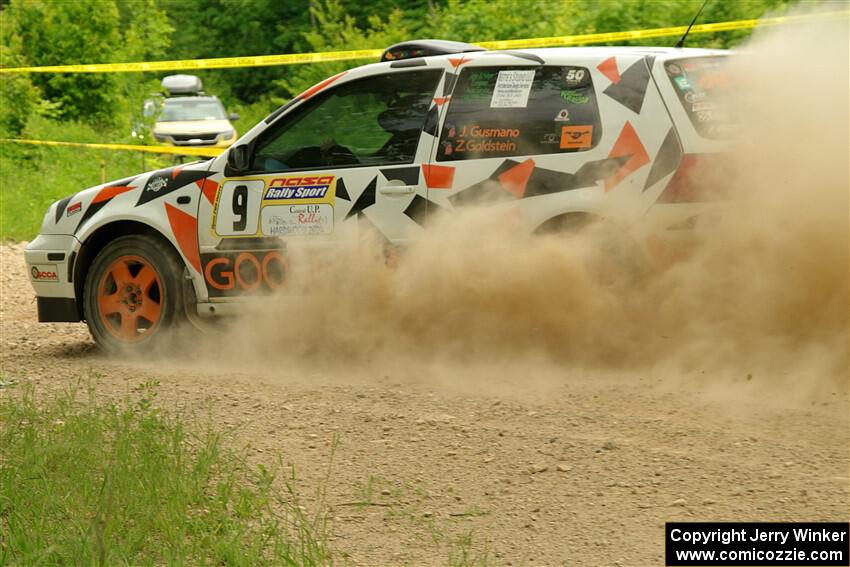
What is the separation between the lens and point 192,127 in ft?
87.0

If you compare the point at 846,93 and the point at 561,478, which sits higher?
the point at 846,93

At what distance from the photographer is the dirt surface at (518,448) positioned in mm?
4312

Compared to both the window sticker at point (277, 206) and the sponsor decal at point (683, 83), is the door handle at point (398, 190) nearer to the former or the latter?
the window sticker at point (277, 206)

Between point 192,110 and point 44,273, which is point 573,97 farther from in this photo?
point 192,110

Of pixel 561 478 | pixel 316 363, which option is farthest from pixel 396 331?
pixel 561 478

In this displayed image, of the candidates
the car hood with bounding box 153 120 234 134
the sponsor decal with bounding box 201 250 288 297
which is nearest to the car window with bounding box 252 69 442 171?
the sponsor decal with bounding box 201 250 288 297

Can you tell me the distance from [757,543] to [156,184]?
5.10 metres

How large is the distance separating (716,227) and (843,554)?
2.91m

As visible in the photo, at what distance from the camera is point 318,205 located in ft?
24.2

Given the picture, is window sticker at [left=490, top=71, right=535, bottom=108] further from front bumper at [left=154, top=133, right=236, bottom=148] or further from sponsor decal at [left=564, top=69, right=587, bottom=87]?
front bumper at [left=154, top=133, right=236, bottom=148]

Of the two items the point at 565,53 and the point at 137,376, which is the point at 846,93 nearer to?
the point at 565,53

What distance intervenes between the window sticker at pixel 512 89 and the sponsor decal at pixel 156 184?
92.7 inches

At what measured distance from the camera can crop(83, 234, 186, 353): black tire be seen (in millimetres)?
7812

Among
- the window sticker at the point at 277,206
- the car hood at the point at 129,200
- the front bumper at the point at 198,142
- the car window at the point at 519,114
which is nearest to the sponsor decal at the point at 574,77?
the car window at the point at 519,114
